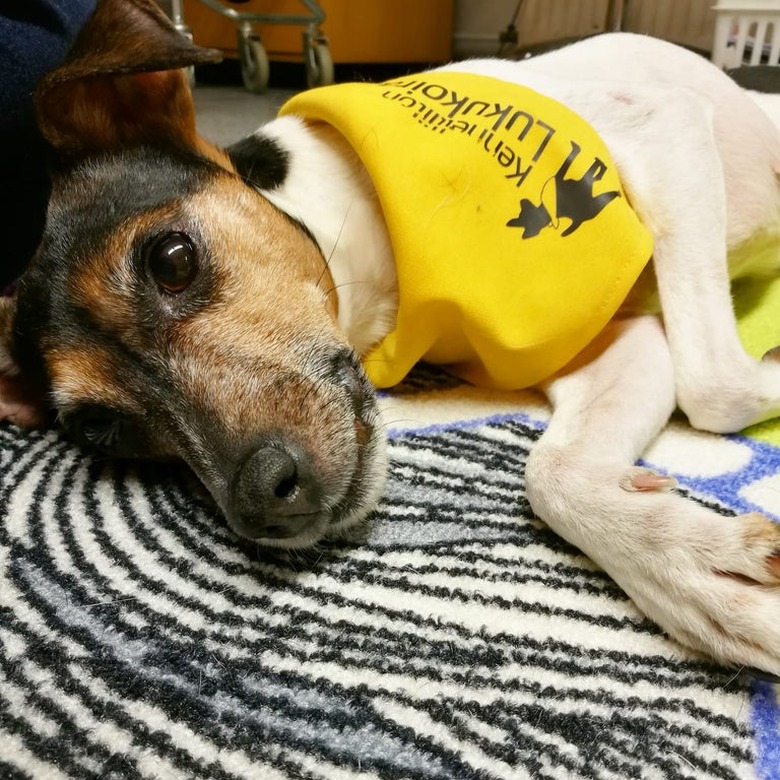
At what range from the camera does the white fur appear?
1104 millimetres

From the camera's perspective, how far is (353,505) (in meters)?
1.34

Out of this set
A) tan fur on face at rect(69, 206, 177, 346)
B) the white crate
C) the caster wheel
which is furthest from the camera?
the caster wheel

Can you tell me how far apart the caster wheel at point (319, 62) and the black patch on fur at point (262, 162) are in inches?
150

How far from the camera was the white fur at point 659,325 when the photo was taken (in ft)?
3.62

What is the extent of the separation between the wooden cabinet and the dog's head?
497 centimetres

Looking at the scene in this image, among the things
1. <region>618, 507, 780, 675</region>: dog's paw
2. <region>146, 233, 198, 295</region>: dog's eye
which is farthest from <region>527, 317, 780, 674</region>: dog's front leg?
<region>146, 233, 198, 295</region>: dog's eye

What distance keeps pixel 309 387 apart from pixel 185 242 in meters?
0.39

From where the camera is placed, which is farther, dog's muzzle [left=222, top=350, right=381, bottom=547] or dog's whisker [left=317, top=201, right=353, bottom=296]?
dog's whisker [left=317, top=201, right=353, bottom=296]

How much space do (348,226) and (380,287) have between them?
162 millimetres

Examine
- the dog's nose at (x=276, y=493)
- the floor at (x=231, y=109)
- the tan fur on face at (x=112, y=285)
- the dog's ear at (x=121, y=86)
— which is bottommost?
the floor at (x=231, y=109)

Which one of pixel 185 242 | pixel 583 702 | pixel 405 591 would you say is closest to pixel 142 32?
pixel 185 242

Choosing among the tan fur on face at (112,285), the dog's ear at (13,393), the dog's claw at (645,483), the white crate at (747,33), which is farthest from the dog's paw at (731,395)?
the white crate at (747,33)

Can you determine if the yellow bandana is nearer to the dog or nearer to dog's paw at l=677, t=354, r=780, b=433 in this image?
the dog

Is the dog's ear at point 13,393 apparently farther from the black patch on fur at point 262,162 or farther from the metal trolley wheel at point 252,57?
the metal trolley wheel at point 252,57
